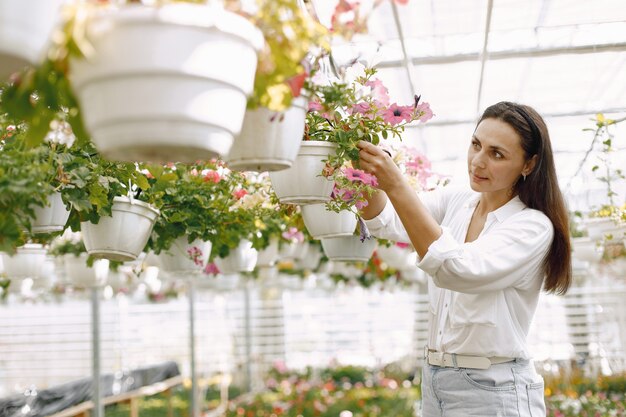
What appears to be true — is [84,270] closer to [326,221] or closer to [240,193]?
[240,193]

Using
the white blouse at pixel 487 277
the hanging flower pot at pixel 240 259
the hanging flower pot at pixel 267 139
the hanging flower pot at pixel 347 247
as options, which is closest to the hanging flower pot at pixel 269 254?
the hanging flower pot at pixel 240 259

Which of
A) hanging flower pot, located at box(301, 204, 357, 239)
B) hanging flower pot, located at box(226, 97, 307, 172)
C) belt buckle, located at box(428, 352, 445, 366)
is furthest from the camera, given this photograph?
hanging flower pot, located at box(301, 204, 357, 239)

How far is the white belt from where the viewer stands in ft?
5.61

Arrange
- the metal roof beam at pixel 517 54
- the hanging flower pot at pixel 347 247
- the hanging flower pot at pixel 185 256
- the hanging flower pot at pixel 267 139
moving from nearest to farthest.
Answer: the hanging flower pot at pixel 267 139, the hanging flower pot at pixel 185 256, the hanging flower pot at pixel 347 247, the metal roof beam at pixel 517 54

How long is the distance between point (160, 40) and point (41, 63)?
132 millimetres

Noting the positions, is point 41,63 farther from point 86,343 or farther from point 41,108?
point 86,343

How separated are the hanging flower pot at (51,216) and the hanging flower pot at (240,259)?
4.61 ft

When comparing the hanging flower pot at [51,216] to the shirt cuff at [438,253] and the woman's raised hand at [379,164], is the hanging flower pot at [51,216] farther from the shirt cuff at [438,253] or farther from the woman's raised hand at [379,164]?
the shirt cuff at [438,253]

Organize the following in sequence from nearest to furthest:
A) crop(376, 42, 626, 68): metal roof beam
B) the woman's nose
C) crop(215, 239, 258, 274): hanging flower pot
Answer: the woman's nose, crop(215, 239, 258, 274): hanging flower pot, crop(376, 42, 626, 68): metal roof beam

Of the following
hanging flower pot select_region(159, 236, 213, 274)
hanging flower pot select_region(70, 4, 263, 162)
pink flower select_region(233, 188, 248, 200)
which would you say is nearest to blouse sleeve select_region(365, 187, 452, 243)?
pink flower select_region(233, 188, 248, 200)

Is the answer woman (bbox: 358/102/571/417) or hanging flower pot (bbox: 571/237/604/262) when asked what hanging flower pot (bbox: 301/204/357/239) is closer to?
woman (bbox: 358/102/571/417)

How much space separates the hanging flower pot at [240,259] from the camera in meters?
3.11

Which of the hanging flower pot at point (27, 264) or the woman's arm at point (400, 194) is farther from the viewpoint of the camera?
the hanging flower pot at point (27, 264)

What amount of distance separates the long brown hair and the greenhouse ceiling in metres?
1.78
